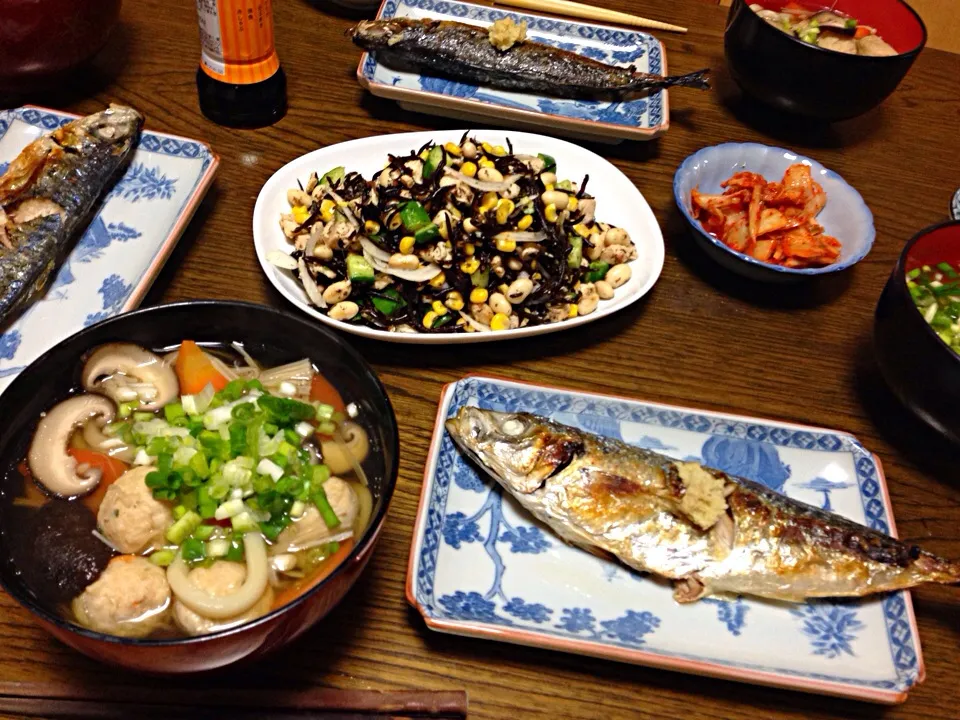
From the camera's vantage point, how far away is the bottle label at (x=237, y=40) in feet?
6.24

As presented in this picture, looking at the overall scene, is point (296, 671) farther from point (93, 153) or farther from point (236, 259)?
point (93, 153)

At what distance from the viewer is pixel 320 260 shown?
1.78 meters

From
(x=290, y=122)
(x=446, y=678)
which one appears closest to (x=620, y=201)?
(x=290, y=122)

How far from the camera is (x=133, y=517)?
112cm

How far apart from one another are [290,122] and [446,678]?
171 cm

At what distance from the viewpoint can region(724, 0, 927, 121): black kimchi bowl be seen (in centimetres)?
218

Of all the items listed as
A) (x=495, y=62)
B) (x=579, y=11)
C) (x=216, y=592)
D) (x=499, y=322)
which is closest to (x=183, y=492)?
(x=216, y=592)

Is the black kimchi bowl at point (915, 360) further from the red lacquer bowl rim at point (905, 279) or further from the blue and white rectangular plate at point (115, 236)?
the blue and white rectangular plate at point (115, 236)

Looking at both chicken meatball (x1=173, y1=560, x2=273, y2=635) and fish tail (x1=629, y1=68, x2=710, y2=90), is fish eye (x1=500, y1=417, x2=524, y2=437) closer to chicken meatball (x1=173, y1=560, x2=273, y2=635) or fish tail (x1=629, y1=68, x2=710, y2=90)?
chicken meatball (x1=173, y1=560, x2=273, y2=635)

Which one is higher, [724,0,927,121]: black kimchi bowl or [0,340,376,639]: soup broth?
[724,0,927,121]: black kimchi bowl

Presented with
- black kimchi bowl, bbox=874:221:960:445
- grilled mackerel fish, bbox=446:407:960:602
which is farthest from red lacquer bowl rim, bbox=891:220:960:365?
grilled mackerel fish, bbox=446:407:960:602

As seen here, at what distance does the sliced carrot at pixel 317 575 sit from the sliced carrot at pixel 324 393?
26cm

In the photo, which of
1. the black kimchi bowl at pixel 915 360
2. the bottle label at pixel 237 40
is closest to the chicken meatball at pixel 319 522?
the black kimchi bowl at pixel 915 360

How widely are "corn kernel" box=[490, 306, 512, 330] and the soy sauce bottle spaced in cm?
102
